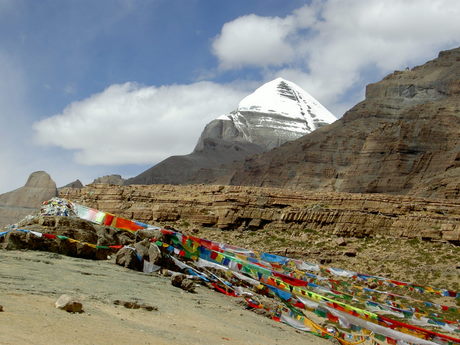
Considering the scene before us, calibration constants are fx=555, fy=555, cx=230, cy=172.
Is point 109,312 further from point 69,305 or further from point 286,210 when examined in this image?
point 286,210

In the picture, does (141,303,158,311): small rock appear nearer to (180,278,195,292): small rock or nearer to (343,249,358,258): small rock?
(180,278,195,292): small rock

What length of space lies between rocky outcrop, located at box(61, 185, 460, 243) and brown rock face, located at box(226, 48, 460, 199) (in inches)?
531

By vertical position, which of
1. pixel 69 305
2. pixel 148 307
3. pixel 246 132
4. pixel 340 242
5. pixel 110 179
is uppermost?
pixel 246 132

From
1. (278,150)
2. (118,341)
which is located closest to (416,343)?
(118,341)

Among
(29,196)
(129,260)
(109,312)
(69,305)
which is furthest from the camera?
(29,196)

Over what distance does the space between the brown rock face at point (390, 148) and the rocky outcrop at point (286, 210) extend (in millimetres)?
13490

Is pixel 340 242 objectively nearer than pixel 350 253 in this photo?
No

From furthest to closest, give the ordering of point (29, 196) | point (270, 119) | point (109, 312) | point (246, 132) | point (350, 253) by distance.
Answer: point (270, 119), point (246, 132), point (29, 196), point (350, 253), point (109, 312)

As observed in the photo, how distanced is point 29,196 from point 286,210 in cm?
5072

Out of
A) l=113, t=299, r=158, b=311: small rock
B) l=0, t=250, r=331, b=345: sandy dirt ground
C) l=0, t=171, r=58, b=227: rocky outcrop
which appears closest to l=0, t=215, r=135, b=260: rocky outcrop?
l=0, t=250, r=331, b=345: sandy dirt ground

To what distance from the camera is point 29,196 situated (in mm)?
78500

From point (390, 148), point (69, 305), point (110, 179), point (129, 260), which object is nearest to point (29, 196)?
point (110, 179)

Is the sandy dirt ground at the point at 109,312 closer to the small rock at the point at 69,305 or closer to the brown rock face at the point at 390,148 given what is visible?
the small rock at the point at 69,305

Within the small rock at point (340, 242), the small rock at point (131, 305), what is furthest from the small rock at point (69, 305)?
the small rock at point (340, 242)
